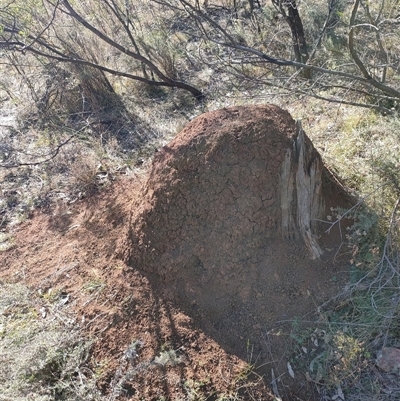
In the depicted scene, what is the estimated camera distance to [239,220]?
2486mm

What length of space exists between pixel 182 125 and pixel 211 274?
8.72 feet

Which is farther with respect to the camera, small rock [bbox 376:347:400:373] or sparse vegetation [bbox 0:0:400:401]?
sparse vegetation [bbox 0:0:400:401]

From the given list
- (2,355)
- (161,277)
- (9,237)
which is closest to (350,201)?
(161,277)

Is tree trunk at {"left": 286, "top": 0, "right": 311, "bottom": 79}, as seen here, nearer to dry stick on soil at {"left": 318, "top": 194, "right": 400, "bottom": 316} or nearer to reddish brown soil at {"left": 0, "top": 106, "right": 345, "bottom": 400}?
reddish brown soil at {"left": 0, "top": 106, "right": 345, "bottom": 400}

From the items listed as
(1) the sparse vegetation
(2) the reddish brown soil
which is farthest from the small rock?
(2) the reddish brown soil

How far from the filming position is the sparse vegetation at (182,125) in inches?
87.3

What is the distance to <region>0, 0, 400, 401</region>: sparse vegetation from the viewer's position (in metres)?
2.22

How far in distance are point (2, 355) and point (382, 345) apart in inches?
92.8

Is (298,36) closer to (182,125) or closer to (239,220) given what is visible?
(182,125)

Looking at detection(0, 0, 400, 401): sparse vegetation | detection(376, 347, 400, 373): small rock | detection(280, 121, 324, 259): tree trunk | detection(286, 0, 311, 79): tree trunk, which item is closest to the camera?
detection(376, 347, 400, 373): small rock

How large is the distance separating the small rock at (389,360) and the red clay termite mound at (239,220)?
18.4 inches

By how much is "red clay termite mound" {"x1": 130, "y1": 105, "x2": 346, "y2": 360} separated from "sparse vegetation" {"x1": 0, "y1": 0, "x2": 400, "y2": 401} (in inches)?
9.8

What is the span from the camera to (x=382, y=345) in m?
2.17

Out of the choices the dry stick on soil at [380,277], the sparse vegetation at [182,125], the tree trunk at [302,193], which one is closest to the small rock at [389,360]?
the sparse vegetation at [182,125]
